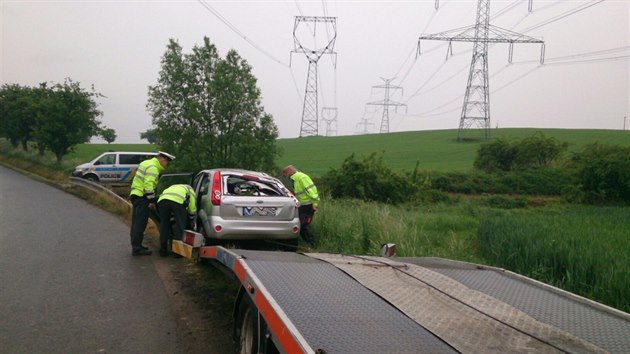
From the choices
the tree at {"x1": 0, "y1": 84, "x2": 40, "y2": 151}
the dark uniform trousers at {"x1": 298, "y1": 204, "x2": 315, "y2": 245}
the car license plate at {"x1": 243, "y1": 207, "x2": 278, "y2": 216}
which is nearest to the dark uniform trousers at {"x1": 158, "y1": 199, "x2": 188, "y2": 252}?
the car license plate at {"x1": 243, "y1": 207, "x2": 278, "y2": 216}

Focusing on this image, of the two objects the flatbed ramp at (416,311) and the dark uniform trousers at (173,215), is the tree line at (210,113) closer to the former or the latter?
the dark uniform trousers at (173,215)

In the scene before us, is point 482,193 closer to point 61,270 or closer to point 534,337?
point 61,270

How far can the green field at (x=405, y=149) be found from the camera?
44594 millimetres

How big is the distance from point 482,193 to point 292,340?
3166cm

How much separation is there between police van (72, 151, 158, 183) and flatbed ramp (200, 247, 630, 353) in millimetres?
23049

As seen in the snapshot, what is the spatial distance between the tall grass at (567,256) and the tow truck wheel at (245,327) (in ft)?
13.6

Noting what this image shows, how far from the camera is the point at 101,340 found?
5.26 m

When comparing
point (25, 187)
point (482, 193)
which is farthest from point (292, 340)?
point (482, 193)

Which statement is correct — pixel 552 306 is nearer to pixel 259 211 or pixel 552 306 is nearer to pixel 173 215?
pixel 259 211

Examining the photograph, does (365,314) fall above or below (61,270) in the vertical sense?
above

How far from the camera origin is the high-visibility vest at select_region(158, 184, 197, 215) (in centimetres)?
911

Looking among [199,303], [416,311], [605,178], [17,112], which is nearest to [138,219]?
[199,303]

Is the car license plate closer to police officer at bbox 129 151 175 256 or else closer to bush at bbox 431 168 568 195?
police officer at bbox 129 151 175 256

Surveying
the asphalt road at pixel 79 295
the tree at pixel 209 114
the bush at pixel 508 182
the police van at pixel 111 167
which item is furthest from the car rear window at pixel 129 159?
the bush at pixel 508 182
